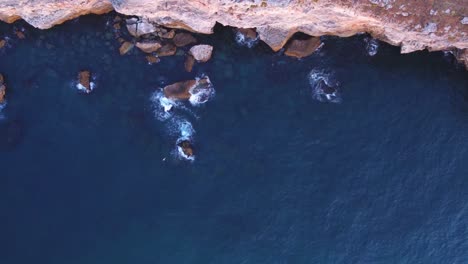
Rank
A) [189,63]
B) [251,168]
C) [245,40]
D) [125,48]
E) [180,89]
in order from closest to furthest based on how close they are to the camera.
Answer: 1. [251,168]
2. [180,89]
3. [189,63]
4. [125,48]
5. [245,40]

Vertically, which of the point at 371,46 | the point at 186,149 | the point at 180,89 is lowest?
the point at 186,149

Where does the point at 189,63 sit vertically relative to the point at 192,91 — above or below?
above

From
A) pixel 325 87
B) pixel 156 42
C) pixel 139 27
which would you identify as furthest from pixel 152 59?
pixel 325 87

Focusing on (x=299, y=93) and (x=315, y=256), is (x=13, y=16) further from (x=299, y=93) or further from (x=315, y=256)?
(x=315, y=256)

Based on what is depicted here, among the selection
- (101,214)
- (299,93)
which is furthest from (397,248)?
(101,214)

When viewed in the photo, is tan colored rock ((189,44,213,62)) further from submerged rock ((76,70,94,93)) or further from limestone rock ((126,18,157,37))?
submerged rock ((76,70,94,93))

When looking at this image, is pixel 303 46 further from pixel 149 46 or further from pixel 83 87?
pixel 83 87

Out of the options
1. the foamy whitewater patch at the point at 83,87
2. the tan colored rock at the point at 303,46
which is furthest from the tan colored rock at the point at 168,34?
the tan colored rock at the point at 303,46
